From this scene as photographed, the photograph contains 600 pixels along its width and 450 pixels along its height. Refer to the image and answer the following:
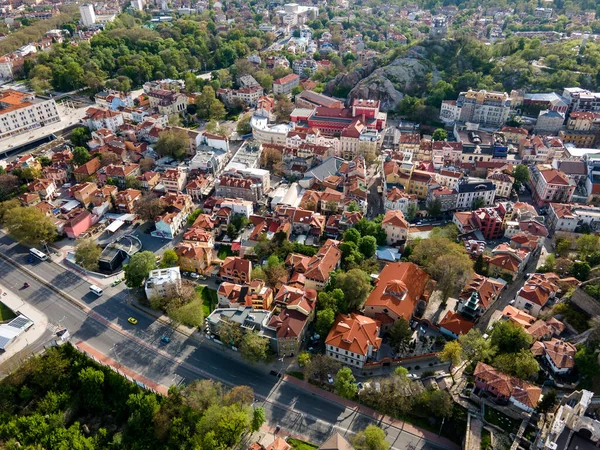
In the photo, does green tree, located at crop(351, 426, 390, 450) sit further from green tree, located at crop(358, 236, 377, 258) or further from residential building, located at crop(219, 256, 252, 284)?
green tree, located at crop(358, 236, 377, 258)

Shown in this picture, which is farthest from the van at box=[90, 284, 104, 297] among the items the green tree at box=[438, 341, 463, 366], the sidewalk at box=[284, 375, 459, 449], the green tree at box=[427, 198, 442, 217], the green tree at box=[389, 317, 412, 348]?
the green tree at box=[427, 198, 442, 217]

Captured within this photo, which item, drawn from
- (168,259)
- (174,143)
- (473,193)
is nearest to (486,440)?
(473,193)

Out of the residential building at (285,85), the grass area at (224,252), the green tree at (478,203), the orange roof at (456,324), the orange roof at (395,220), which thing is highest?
the residential building at (285,85)

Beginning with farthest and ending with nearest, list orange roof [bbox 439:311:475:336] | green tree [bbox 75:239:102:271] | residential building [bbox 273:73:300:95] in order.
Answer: residential building [bbox 273:73:300:95] < green tree [bbox 75:239:102:271] < orange roof [bbox 439:311:475:336]

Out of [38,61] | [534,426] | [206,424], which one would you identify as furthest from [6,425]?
[38,61]

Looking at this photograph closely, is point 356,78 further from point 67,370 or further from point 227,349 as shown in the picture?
point 67,370

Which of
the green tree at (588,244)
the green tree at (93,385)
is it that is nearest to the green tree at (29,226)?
the green tree at (93,385)

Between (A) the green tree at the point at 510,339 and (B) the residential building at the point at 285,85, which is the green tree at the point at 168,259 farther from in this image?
(B) the residential building at the point at 285,85
